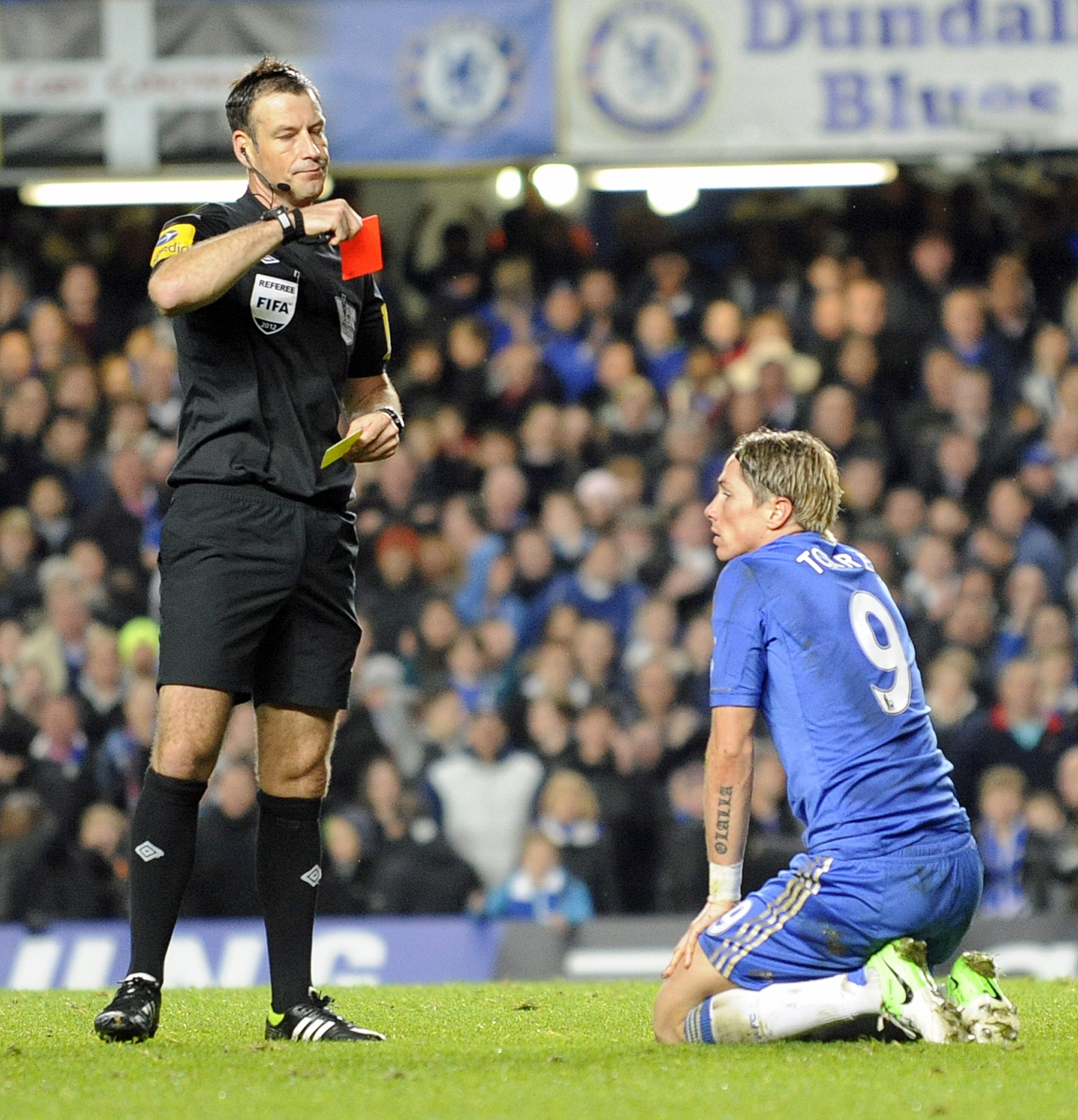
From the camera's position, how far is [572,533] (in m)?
9.95

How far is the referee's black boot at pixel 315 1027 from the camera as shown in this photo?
155 inches

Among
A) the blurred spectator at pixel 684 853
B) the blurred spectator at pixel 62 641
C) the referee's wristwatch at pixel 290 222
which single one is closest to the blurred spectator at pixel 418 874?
the blurred spectator at pixel 684 853

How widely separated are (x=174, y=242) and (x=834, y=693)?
1765mm

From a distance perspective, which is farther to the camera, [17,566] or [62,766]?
[17,566]

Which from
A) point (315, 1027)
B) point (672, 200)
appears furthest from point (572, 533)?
point (315, 1027)

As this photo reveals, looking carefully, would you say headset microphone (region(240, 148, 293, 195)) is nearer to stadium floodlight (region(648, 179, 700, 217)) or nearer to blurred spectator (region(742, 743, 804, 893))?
blurred spectator (region(742, 743, 804, 893))

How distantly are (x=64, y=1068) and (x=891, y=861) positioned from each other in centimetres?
176

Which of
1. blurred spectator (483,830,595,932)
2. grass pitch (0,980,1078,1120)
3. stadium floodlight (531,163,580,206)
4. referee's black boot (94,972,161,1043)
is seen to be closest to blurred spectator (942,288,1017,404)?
→ stadium floodlight (531,163,580,206)

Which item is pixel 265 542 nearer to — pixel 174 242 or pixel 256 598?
pixel 256 598

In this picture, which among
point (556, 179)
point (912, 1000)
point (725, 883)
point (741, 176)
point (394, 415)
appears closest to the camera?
point (912, 1000)

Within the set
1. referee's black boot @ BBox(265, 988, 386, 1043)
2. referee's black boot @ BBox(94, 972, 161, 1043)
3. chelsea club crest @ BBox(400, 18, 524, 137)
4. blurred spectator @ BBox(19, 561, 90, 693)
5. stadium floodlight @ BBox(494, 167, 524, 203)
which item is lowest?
referee's black boot @ BBox(265, 988, 386, 1043)

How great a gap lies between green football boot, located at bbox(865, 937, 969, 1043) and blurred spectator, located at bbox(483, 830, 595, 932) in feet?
15.2

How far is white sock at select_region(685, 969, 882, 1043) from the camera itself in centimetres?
382

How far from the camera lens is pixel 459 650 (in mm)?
9602
